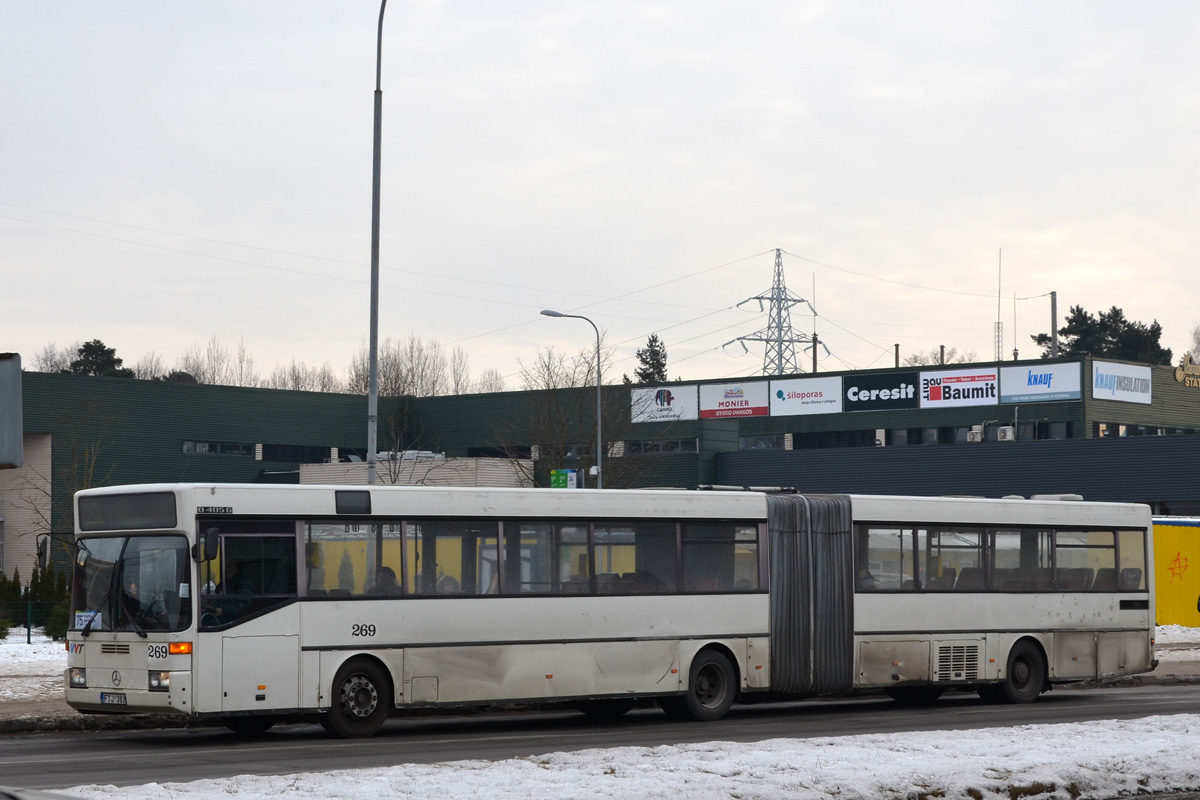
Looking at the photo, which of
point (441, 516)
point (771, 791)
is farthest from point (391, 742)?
point (771, 791)

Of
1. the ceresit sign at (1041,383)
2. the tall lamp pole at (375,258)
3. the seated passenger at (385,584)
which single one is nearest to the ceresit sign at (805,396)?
the ceresit sign at (1041,383)

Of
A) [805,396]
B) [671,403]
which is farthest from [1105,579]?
[671,403]

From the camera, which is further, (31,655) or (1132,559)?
(31,655)

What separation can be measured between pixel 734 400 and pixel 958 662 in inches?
1863

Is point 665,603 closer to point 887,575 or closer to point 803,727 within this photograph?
point 803,727

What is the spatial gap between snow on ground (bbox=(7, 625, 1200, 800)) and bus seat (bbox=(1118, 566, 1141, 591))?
9.38m

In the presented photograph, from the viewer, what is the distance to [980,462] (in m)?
53.3

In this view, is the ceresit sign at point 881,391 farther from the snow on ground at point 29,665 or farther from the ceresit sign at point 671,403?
the snow on ground at point 29,665

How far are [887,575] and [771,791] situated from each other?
10.2 meters

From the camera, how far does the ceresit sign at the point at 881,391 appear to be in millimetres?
63875

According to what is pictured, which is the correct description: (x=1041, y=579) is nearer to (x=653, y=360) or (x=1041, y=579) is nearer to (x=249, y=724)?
(x=249, y=724)

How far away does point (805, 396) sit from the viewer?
6600 centimetres

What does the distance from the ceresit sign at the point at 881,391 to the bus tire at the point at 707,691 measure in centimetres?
4639

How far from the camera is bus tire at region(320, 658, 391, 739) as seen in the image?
52.5ft
